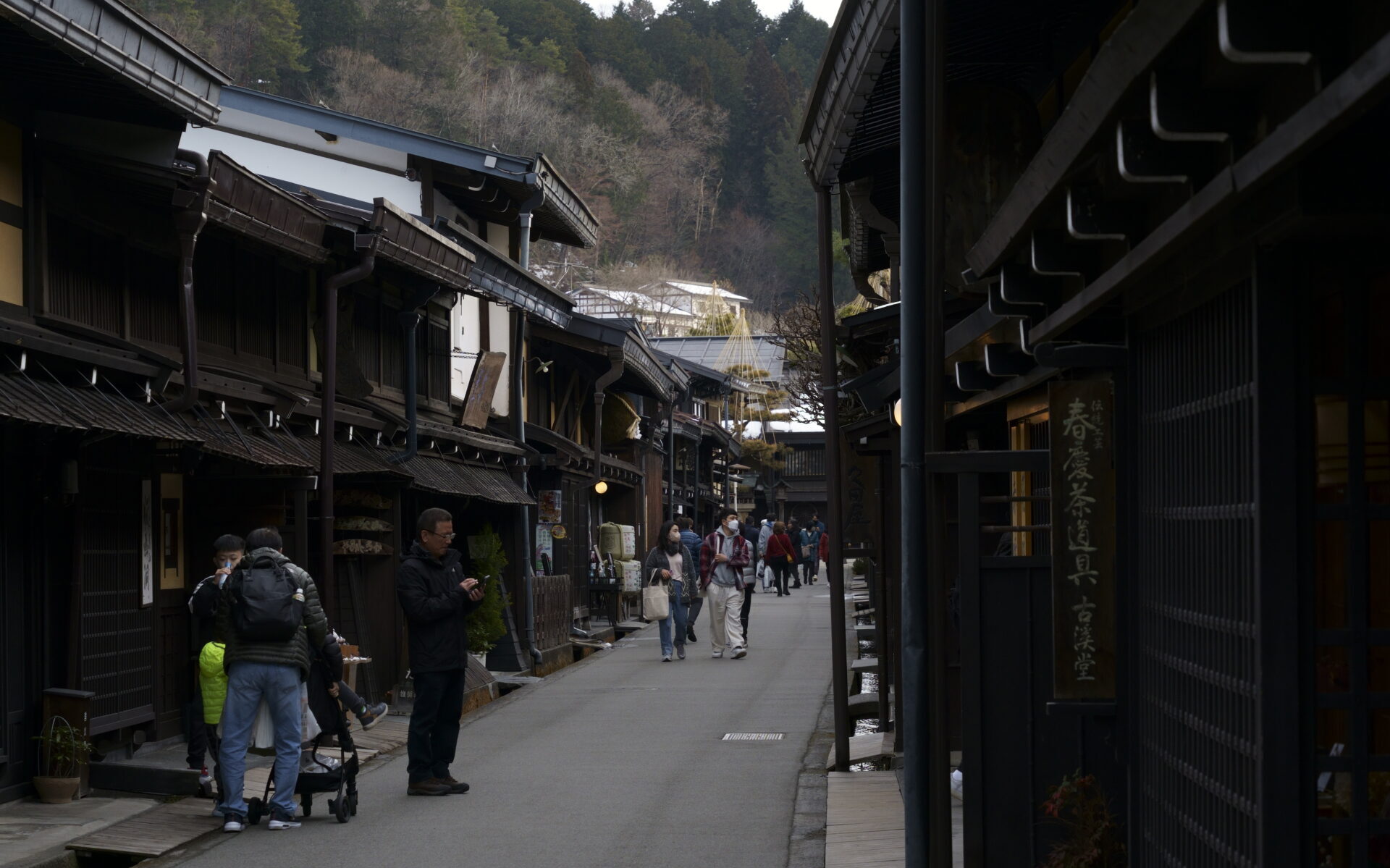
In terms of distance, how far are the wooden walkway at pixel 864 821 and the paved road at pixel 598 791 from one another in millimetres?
395

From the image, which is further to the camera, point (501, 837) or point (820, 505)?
point (820, 505)

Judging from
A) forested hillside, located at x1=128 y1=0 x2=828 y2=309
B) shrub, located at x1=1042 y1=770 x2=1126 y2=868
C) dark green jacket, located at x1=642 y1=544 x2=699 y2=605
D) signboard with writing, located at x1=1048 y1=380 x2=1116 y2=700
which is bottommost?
shrub, located at x1=1042 y1=770 x2=1126 y2=868

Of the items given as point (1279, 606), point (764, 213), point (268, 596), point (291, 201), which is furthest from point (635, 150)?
point (1279, 606)

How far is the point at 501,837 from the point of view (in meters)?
10.2

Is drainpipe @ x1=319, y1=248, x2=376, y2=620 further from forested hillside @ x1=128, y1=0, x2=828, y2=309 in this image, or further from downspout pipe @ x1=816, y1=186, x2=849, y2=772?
forested hillside @ x1=128, y1=0, x2=828, y2=309

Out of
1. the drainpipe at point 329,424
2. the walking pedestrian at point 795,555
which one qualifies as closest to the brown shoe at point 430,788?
the drainpipe at point 329,424

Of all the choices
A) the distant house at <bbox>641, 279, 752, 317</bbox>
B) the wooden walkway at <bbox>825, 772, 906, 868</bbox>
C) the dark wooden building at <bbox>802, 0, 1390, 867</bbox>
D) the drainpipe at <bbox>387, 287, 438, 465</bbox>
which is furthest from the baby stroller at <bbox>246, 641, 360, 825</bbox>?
the distant house at <bbox>641, 279, 752, 317</bbox>

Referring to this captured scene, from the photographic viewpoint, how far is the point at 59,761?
37.5 ft

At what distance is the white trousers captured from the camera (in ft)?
75.2

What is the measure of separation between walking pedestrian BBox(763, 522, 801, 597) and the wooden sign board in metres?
15.3

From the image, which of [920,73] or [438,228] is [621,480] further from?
[920,73]

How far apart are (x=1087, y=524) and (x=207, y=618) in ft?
26.6

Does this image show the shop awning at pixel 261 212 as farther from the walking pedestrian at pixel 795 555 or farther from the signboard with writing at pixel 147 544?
the walking pedestrian at pixel 795 555

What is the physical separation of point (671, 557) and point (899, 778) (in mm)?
11744
